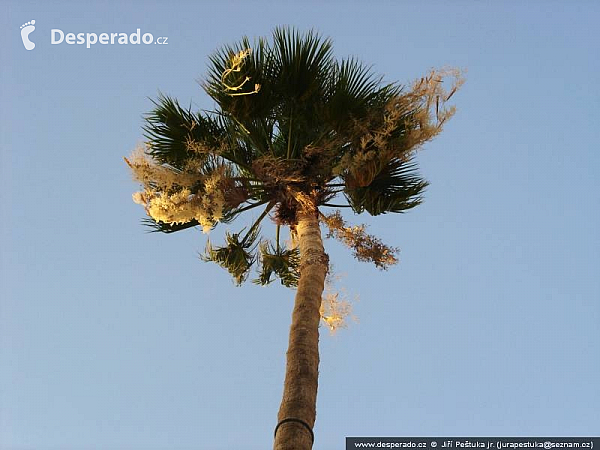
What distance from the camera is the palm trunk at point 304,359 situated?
17.7 ft

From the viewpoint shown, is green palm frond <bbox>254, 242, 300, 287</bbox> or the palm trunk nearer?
the palm trunk

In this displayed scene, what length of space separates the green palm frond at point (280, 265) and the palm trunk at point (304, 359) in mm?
1742

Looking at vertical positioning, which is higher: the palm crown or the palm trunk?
the palm crown

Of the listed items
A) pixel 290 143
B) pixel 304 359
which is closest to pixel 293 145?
pixel 290 143

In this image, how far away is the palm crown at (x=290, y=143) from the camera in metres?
8.55

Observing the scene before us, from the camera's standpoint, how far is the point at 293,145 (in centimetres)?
897

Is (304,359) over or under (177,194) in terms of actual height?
under

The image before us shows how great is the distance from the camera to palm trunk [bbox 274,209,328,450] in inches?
212

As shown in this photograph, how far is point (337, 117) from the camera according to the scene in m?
8.80

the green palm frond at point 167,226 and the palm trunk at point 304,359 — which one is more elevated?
the green palm frond at point 167,226

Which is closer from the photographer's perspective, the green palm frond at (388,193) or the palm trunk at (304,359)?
the palm trunk at (304,359)

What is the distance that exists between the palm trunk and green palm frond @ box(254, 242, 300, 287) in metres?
1.74

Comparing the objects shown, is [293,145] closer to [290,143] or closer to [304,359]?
[290,143]

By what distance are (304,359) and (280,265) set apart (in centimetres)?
391
